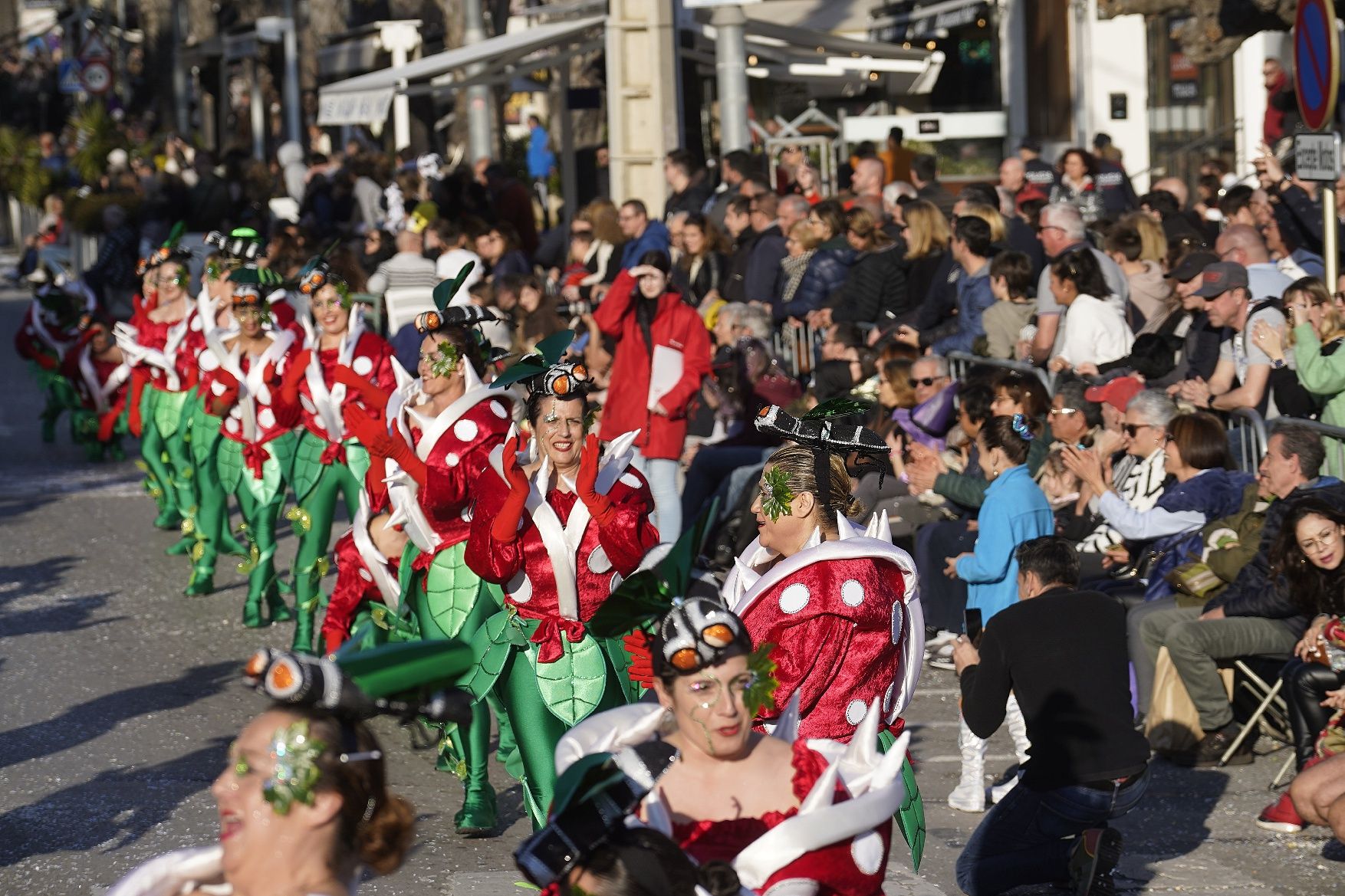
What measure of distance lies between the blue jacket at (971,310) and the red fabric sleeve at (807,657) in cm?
580

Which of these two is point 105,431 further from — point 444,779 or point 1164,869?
point 1164,869

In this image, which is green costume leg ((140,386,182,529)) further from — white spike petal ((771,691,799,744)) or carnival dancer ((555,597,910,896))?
carnival dancer ((555,597,910,896))

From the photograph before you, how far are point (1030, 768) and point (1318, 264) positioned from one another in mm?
5108

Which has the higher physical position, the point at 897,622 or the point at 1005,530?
the point at 897,622

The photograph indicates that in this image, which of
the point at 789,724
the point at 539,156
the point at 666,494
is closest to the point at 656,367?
the point at 666,494

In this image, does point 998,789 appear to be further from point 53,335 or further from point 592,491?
point 53,335

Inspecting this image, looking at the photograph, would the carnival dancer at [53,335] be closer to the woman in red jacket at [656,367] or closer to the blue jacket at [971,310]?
the woman in red jacket at [656,367]

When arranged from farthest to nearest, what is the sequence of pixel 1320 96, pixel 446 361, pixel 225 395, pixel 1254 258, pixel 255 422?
1. pixel 225 395
2. pixel 255 422
3. pixel 1254 258
4. pixel 1320 96
5. pixel 446 361

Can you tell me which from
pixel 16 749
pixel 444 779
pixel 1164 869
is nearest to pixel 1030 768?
pixel 1164 869

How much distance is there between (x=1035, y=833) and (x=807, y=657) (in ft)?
5.06

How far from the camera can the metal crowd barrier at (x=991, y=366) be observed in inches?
395

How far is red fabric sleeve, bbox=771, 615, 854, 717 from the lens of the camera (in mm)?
5227

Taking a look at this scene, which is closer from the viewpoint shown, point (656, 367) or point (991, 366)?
point (991, 366)

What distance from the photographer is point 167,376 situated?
40.5 feet
